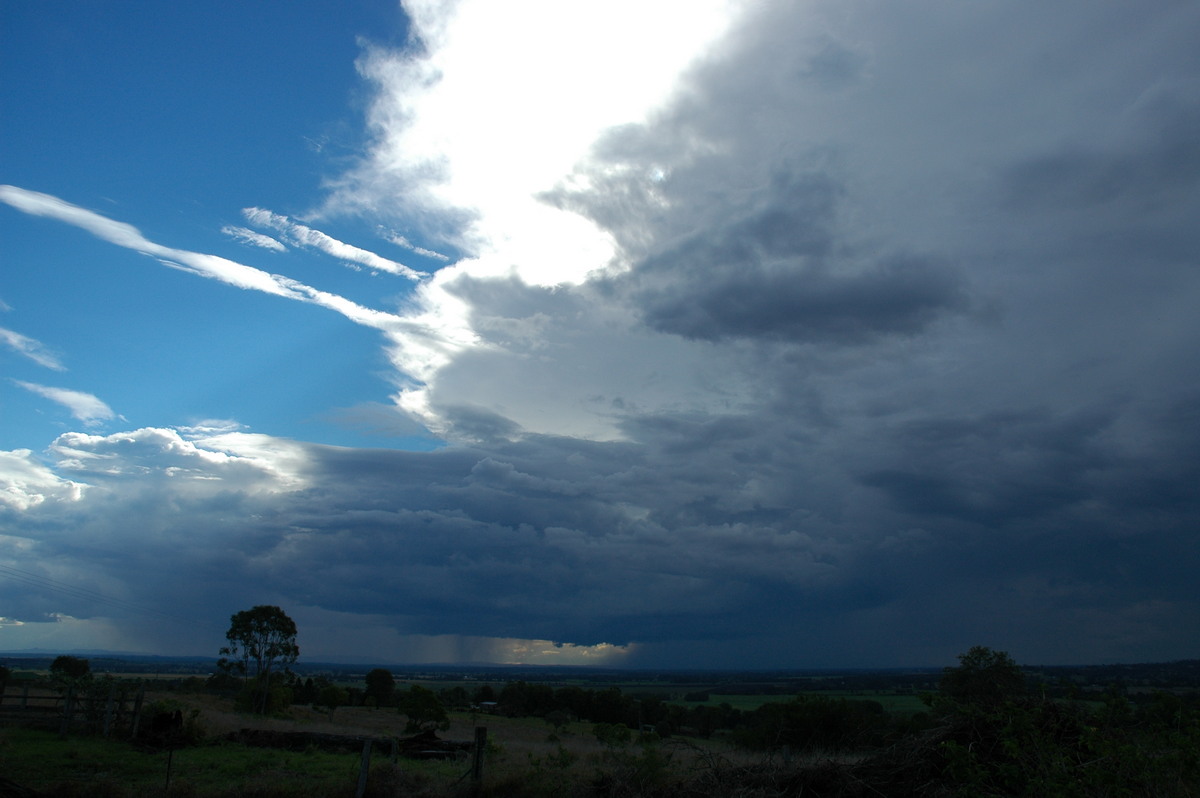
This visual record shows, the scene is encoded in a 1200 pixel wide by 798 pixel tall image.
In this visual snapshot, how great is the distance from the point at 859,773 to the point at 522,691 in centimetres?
8747

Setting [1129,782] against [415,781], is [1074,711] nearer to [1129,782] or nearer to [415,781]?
[1129,782]

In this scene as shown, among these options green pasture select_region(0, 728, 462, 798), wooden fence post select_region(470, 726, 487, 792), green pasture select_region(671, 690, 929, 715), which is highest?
wooden fence post select_region(470, 726, 487, 792)

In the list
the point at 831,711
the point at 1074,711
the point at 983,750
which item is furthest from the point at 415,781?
the point at 831,711

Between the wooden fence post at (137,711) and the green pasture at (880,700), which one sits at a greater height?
the wooden fence post at (137,711)

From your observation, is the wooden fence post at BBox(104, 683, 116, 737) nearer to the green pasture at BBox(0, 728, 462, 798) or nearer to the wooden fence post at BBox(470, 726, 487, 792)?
the green pasture at BBox(0, 728, 462, 798)

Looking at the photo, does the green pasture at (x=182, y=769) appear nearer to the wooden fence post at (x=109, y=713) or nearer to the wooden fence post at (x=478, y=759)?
the wooden fence post at (x=109, y=713)

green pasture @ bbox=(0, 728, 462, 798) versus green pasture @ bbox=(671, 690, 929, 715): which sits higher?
green pasture @ bbox=(0, 728, 462, 798)

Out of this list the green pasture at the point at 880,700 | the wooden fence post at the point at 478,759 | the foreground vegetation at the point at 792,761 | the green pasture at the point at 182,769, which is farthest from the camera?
the green pasture at the point at 880,700

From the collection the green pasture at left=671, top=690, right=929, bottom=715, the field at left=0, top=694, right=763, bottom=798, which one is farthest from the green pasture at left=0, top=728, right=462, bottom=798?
the green pasture at left=671, top=690, right=929, bottom=715

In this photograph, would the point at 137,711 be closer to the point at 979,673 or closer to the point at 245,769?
the point at 245,769

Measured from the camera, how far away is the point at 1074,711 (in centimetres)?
1366

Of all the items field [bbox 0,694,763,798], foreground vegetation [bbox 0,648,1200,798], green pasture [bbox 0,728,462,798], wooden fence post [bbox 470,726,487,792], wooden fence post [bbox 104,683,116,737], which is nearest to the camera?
foreground vegetation [bbox 0,648,1200,798]

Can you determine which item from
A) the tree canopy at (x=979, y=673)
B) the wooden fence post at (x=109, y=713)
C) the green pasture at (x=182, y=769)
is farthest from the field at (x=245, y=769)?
the tree canopy at (x=979, y=673)

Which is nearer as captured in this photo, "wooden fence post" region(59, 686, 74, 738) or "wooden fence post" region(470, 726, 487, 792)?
"wooden fence post" region(470, 726, 487, 792)
